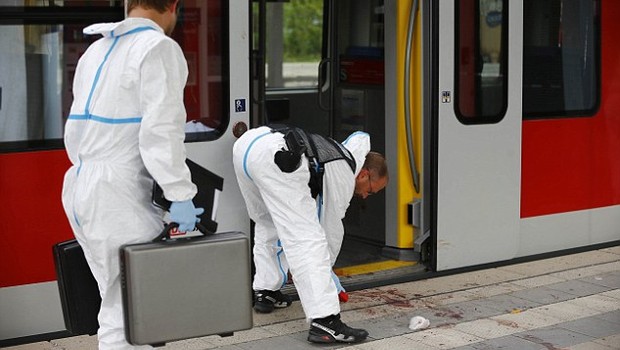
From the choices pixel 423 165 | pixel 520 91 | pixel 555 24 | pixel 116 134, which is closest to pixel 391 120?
pixel 423 165

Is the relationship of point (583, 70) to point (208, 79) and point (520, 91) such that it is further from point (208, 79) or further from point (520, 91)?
point (208, 79)

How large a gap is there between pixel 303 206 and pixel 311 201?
63 millimetres

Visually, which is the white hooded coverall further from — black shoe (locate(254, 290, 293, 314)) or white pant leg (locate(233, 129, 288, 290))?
black shoe (locate(254, 290, 293, 314))

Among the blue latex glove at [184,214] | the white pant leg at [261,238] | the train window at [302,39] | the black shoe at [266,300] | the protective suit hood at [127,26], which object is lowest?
the black shoe at [266,300]

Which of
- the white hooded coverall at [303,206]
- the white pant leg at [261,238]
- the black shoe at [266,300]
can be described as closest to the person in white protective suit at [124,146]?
the white hooded coverall at [303,206]

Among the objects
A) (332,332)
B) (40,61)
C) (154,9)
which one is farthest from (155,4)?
(332,332)

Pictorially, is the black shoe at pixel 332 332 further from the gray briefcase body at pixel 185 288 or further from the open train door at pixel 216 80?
the gray briefcase body at pixel 185 288

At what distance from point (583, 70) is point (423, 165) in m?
1.48

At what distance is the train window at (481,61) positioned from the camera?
6.66m

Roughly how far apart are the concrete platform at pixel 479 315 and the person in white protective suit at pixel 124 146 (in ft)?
4.03

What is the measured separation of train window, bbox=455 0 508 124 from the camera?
21.9ft

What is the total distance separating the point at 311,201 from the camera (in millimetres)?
5312

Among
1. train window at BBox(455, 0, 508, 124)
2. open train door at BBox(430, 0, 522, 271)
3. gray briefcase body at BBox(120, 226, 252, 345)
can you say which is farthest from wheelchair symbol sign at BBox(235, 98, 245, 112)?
gray briefcase body at BBox(120, 226, 252, 345)

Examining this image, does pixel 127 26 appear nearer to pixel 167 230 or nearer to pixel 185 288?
pixel 167 230
